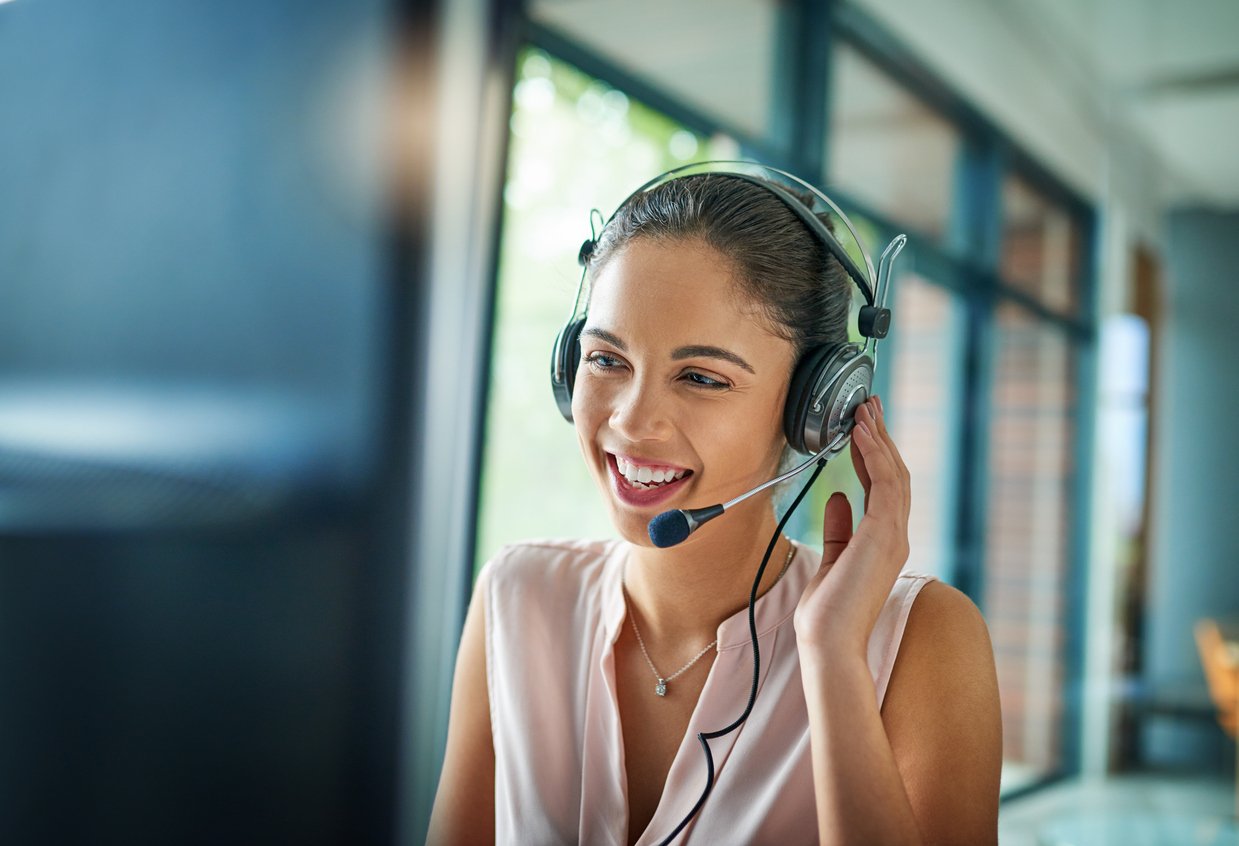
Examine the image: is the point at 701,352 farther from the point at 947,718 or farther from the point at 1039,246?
the point at 1039,246

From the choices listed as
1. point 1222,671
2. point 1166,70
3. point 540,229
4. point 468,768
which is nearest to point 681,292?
point 468,768

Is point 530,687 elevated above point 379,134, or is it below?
below

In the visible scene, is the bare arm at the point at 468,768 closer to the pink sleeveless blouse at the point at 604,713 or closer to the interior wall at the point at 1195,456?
the pink sleeveless blouse at the point at 604,713

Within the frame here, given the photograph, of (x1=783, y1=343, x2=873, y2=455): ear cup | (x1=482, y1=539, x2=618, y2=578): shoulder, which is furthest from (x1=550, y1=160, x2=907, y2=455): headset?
(x1=482, y1=539, x2=618, y2=578): shoulder

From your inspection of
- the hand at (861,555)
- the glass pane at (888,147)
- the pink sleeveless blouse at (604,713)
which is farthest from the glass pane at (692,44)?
the hand at (861,555)

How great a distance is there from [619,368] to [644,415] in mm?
76

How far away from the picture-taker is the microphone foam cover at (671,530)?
0.92 metres

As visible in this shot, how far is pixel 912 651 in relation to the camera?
3.27 feet

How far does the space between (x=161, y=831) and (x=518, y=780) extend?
1.30 metres

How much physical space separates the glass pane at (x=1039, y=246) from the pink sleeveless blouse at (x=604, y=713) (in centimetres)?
202

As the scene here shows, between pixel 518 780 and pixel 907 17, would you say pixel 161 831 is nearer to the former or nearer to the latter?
pixel 518 780

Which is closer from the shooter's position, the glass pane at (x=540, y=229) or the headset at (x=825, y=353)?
the headset at (x=825, y=353)

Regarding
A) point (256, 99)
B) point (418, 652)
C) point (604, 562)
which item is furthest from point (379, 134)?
point (604, 562)

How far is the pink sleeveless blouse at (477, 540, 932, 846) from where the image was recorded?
1.00 meters
